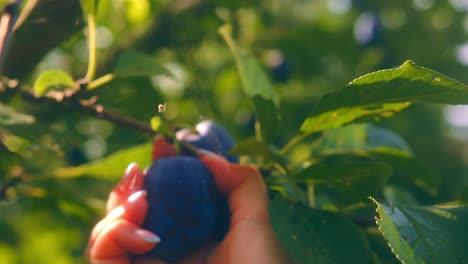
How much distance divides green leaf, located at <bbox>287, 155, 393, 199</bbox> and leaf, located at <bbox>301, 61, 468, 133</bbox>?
0.18ft

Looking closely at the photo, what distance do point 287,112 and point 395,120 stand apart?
13.8 inches

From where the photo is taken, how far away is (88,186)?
1438mm

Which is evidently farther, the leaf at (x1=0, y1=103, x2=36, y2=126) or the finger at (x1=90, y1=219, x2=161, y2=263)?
the leaf at (x1=0, y1=103, x2=36, y2=126)

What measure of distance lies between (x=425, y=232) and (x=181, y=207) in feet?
0.86

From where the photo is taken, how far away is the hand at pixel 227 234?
0.59m

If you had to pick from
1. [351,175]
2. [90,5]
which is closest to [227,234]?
[351,175]

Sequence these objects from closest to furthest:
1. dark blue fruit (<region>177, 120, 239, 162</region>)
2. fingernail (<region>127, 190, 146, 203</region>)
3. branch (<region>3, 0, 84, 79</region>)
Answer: fingernail (<region>127, 190, 146, 203</region>), dark blue fruit (<region>177, 120, 239, 162</region>), branch (<region>3, 0, 84, 79</region>)

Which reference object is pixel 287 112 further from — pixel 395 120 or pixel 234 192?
pixel 234 192

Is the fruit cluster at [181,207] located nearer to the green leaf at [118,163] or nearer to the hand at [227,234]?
the hand at [227,234]

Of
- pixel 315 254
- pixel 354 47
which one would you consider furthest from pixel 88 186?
pixel 315 254

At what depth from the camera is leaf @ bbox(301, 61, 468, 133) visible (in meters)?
0.58

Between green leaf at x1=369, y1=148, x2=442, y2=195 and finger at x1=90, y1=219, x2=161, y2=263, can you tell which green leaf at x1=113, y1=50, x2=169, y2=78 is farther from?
green leaf at x1=369, y1=148, x2=442, y2=195

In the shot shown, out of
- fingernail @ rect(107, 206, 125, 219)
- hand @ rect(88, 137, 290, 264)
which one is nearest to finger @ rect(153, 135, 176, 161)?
hand @ rect(88, 137, 290, 264)

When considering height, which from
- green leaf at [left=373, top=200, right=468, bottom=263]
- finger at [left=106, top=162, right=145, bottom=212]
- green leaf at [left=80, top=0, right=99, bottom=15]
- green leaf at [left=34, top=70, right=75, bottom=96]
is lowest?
green leaf at [left=373, top=200, right=468, bottom=263]
